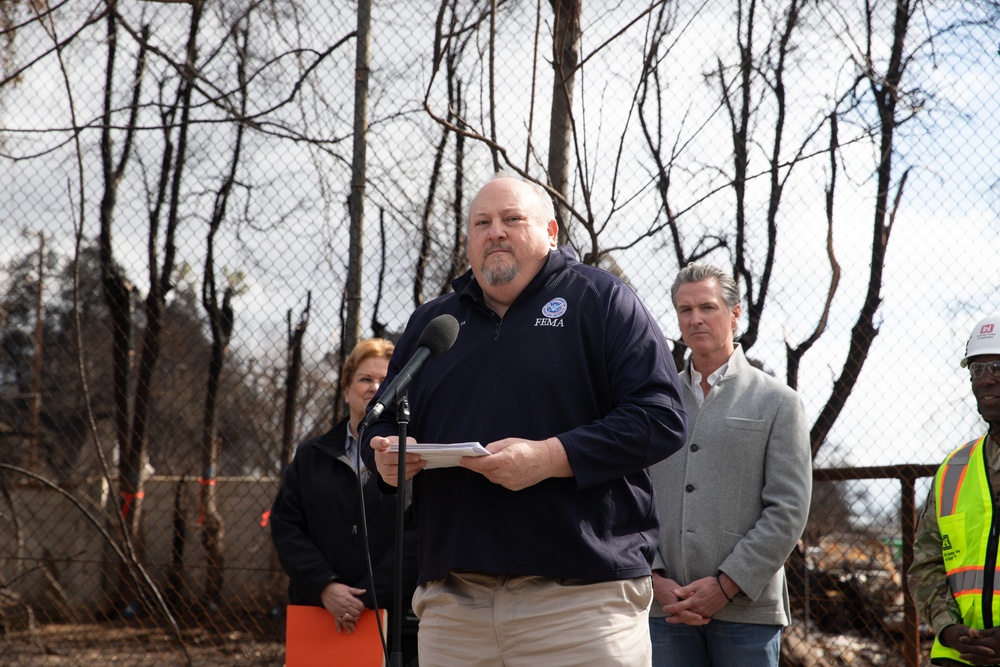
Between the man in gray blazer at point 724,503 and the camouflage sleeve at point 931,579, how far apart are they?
33cm

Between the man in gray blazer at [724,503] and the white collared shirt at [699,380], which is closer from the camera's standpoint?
the man in gray blazer at [724,503]

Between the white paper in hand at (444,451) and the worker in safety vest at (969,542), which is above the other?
the white paper in hand at (444,451)

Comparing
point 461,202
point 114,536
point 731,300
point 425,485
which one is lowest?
point 114,536

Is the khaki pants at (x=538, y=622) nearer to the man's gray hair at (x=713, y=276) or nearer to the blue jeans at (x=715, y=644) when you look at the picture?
the blue jeans at (x=715, y=644)

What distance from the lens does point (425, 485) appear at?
7.11 feet

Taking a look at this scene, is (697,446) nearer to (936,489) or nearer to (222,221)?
(936,489)

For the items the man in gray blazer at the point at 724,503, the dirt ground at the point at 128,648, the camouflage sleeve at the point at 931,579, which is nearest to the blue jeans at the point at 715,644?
the man in gray blazer at the point at 724,503

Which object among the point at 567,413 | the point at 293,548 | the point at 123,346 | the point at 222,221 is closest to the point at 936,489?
the point at 567,413

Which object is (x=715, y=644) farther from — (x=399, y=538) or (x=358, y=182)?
(x=358, y=182)

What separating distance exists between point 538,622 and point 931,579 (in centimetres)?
134

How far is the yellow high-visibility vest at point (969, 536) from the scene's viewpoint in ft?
8.08

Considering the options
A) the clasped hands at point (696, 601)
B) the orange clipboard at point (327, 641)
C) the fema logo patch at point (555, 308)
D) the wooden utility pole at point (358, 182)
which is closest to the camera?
the fema logo patch at point (555, 308)

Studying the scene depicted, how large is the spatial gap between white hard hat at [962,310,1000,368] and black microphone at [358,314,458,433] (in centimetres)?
159

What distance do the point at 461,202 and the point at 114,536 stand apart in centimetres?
292
